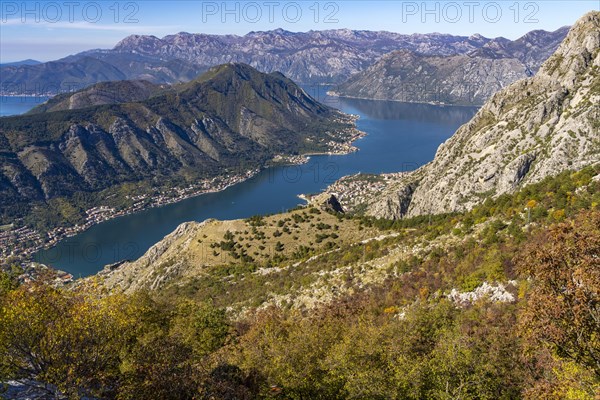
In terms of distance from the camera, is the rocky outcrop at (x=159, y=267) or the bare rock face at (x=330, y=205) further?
the bare rock face at (x=330, y=205)

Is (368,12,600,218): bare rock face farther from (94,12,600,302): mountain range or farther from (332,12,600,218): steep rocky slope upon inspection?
(94,12,600,302): mountain range

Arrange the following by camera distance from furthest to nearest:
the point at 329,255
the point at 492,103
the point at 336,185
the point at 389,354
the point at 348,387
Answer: the point at 336,185 → the point at 492,103 → the point at 329,255 → the point at 389,354 → the point at 348,387

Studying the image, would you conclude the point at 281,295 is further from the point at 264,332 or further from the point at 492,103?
the point at 492,103

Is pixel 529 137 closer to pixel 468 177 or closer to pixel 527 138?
pixel 527 138

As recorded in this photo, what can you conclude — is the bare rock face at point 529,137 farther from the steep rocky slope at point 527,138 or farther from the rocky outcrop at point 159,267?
the rocky outcrop at point 159,267

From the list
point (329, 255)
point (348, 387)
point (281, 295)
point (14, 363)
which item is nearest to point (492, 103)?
point (329, 255)

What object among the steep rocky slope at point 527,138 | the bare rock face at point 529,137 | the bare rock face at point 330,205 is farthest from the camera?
the bare rock face at point 330,205

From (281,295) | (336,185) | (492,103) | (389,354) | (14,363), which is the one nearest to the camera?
(14,363)

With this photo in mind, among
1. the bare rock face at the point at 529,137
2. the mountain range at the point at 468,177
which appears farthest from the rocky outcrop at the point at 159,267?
the bare rock face at the point at 529,137

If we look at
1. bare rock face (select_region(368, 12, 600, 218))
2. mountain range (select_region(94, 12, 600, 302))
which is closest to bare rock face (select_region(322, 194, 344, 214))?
mountain range (select_region(94, 12, 600, 302))
